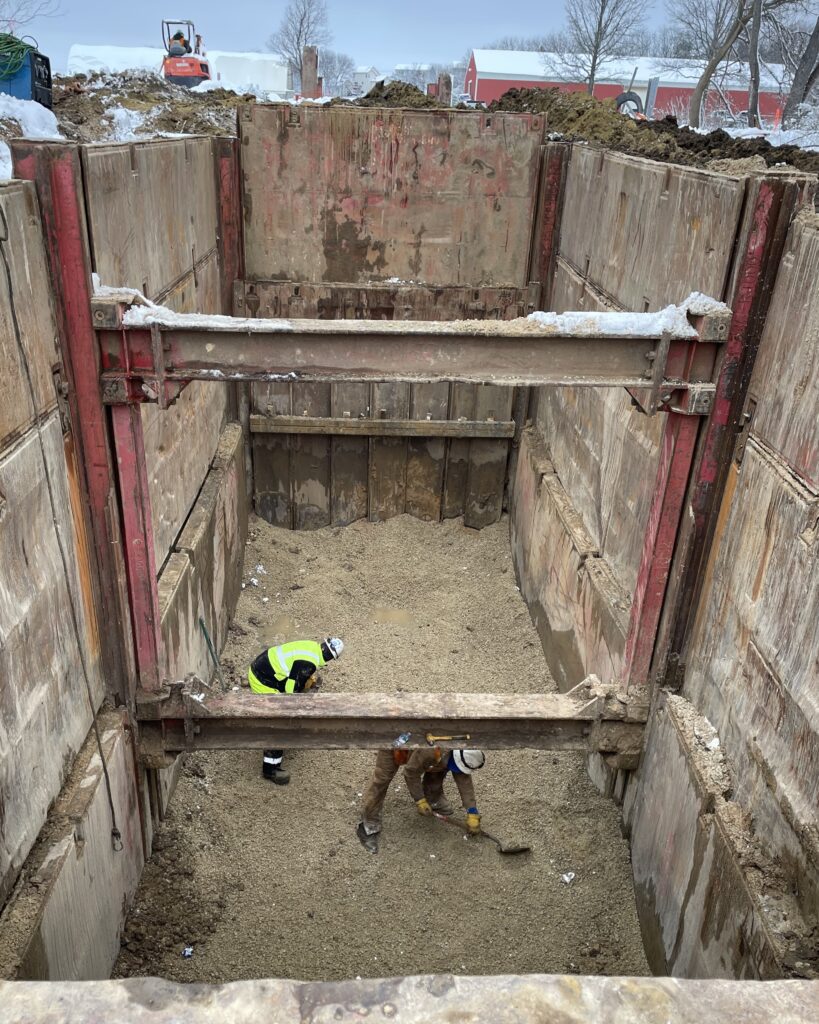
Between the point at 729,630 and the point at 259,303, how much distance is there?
6.55 meters

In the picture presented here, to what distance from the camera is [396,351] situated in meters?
4.32

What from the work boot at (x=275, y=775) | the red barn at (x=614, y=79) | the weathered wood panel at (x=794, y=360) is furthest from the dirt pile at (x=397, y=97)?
the red barn at (x=614, y=79)

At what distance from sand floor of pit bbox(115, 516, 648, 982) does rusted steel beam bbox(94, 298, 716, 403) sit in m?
3.26

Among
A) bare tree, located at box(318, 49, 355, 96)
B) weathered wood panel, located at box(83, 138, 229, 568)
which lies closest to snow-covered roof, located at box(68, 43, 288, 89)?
bare tree, located at box(318, 49, 355, 96)

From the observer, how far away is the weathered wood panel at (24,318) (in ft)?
11.1

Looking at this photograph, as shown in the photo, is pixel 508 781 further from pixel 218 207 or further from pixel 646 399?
pixel 218 207

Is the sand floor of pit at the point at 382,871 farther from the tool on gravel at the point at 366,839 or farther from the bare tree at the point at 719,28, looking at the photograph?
the bare tree at the point at 719,28

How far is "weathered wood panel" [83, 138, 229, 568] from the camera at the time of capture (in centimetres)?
448

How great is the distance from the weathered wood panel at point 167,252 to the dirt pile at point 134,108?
5.59m

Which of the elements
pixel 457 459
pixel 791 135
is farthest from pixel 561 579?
pixel 791 135

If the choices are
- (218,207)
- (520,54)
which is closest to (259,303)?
(218,207)

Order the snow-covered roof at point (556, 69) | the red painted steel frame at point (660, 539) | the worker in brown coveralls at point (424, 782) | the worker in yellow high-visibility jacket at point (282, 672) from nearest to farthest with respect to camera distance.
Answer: the red painted steel frame at point (660, 539) → the worker in brown coveralls at point (424, 782) → the worker in yellow high-visibility jacket at point (282, 672) → the snow-covered roof at point (556, 69)

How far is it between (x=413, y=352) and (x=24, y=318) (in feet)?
6.20

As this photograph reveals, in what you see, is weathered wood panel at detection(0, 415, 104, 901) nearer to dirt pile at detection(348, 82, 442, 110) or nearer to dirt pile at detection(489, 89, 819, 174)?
dirt pile at detection(489, 89, 819, 174)
